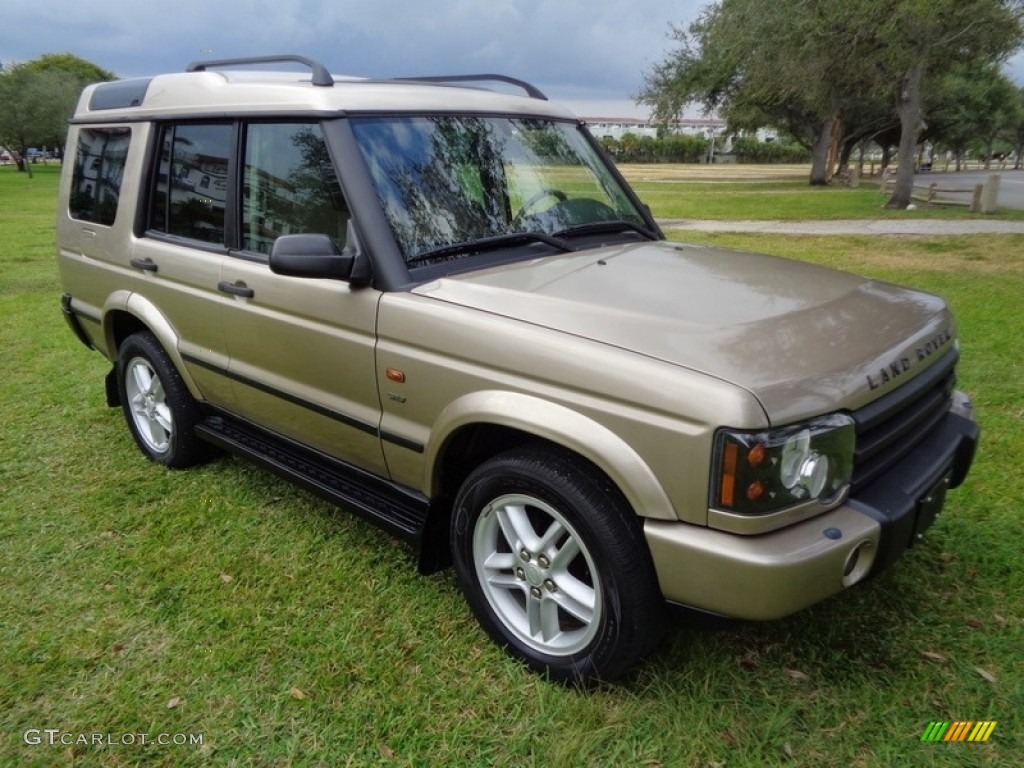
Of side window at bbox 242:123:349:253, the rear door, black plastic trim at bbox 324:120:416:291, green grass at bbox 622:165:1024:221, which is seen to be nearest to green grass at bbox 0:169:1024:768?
the rear door

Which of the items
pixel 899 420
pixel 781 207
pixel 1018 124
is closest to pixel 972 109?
pixel 1018 124

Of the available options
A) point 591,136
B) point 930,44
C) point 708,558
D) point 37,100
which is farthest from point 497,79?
point 37,100

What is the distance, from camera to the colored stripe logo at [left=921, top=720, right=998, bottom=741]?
96.3 inches

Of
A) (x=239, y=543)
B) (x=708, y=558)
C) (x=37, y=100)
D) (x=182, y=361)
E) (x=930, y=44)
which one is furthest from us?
(x=37, y=100)

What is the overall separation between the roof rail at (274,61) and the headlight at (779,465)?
7.01ft

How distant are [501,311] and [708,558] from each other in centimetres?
101

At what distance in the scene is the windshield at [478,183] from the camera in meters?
2.95

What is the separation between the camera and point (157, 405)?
441cm

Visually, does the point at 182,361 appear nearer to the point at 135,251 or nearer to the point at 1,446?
the point at 135,251

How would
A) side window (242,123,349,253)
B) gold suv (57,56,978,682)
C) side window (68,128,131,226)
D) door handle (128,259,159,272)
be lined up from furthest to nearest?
side window (68,128,131,226), door handle (128,259,159,272), side window (242,123,349,253), gold suv (57,56,978,682)

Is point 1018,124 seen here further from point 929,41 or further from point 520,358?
point 520,358

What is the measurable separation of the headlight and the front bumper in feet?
0.31

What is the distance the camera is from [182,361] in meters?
3.96

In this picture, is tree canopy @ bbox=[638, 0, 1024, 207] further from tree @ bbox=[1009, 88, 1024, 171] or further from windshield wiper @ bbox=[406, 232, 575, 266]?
tree @ bbox=[1009, 88, 1024, 171]
